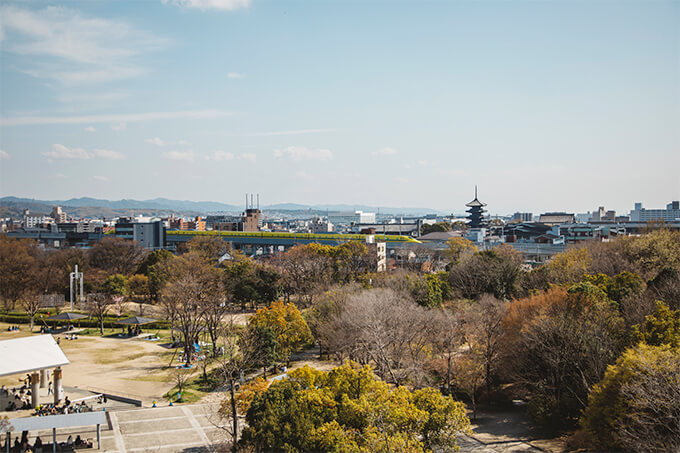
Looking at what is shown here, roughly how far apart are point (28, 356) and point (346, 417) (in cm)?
1384

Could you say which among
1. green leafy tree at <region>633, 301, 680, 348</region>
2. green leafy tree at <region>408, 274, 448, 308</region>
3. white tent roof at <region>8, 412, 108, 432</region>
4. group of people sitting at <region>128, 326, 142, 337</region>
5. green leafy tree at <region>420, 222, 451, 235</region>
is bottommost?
group of people sitting at <region>128, 326, 142, 337</region>

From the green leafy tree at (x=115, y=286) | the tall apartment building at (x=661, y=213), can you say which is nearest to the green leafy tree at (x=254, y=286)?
the green leafy tree at (x=115, y=286)

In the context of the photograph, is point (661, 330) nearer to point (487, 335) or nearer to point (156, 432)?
point (487, 335)

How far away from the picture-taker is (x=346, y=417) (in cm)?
1479

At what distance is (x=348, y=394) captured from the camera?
51.1ft

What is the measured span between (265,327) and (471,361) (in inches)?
367

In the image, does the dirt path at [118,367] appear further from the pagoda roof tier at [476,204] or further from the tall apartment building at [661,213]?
the tall apartment building at [661,213]

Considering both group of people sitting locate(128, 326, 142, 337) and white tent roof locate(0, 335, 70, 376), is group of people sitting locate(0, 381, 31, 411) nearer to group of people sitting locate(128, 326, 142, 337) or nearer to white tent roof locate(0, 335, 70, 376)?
white tent roof locate(0, 335, 70, 376)

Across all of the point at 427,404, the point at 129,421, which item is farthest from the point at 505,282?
the point at 129,421

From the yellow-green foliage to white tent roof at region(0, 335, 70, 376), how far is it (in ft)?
34.0

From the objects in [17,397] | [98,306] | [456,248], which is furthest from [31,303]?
[456,248]

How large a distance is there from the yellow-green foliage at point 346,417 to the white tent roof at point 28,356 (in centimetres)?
1037

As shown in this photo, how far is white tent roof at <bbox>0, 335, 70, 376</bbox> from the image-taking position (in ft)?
63.4

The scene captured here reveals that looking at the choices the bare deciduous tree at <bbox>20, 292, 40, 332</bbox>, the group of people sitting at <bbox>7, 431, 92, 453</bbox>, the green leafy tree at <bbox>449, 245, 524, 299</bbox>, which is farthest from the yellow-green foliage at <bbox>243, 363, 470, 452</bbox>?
the bare deciduous tree at <bbox>20, 292, 40, 332</bbox>
